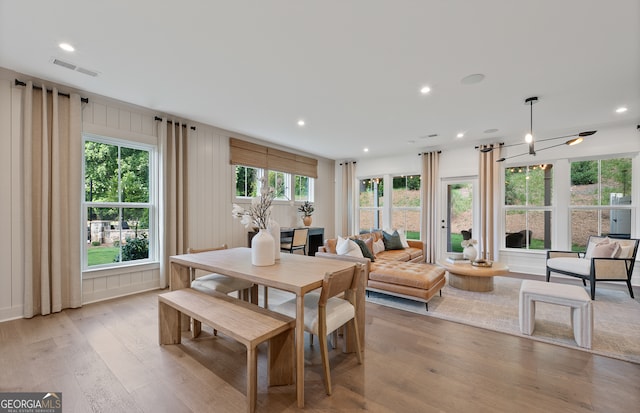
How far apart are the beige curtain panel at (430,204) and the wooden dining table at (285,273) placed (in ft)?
13.8

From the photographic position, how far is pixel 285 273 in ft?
6.49

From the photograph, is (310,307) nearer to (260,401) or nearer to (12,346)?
(260,401)

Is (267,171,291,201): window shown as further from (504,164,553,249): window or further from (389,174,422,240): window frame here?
(504,164,553,249): window

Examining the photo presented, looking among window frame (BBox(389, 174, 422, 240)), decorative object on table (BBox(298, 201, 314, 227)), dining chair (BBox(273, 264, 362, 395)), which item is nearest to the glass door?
window frame (BBox(389, 174, 422, 240))

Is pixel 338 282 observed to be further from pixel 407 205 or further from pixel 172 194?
pixel 407 205

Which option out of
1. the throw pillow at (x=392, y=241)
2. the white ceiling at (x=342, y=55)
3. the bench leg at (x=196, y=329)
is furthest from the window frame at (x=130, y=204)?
the throw pillow at (x=392, y=241)

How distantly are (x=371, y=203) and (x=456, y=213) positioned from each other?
2093mm

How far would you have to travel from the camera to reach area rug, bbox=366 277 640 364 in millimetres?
2436

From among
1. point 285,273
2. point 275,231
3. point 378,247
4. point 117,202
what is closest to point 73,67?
point 117,202

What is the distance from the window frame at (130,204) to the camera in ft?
11.3

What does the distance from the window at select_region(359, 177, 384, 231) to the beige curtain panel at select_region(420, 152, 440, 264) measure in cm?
119

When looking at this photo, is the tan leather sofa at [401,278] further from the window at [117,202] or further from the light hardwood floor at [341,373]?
the window at [117,202]

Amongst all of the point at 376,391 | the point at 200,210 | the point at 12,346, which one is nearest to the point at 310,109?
the point at 200,210

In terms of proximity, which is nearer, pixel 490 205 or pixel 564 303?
pixel 564 303
